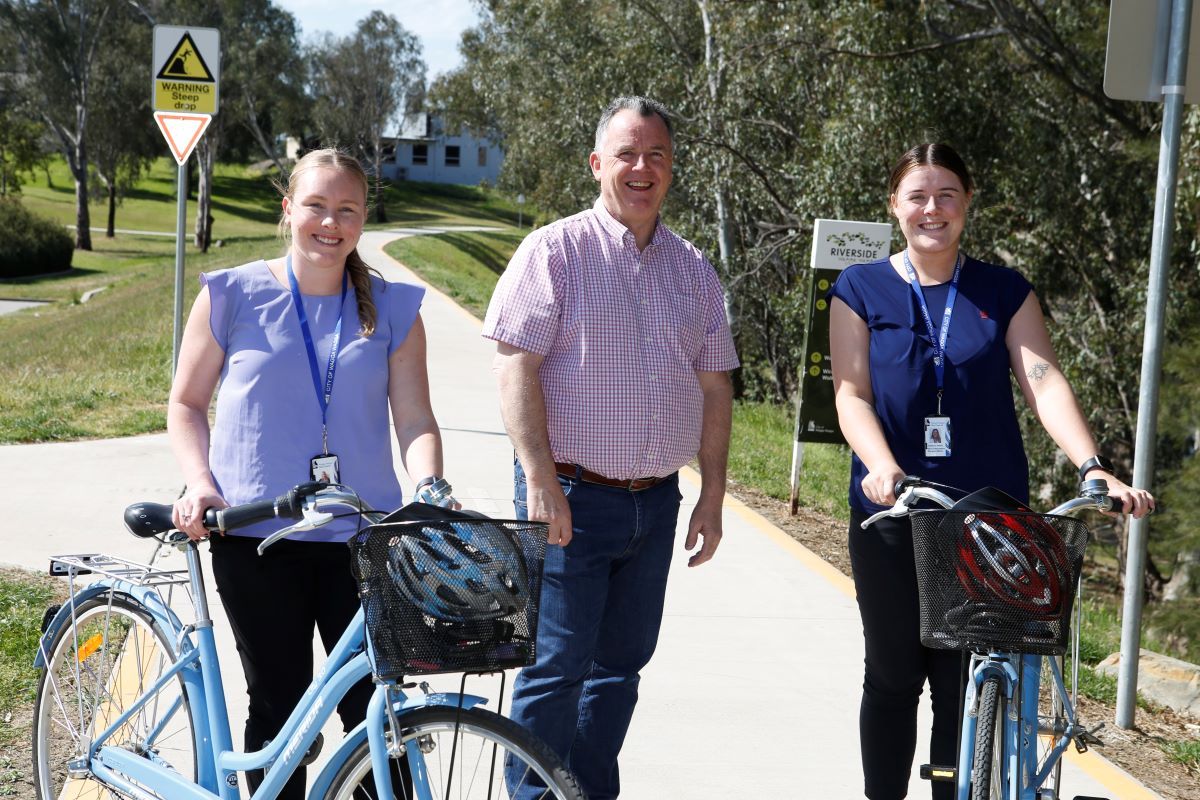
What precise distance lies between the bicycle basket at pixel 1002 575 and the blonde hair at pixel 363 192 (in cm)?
143

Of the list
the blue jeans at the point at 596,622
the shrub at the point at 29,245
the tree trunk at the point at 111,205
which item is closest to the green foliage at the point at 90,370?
the blue jeans at the point at 596,622

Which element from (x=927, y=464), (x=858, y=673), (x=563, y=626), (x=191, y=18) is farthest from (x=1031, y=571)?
(x=191, y=18)

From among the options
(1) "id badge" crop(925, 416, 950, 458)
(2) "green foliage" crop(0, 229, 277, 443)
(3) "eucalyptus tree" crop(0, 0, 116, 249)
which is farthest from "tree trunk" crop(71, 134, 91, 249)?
(1) "id badge" crop(925, 416, 950, 458)

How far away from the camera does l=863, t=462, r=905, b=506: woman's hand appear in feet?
10.5

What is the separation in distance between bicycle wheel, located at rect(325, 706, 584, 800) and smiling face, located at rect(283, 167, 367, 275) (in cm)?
122

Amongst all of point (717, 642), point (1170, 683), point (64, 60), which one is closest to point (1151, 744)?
point (1170, 683)

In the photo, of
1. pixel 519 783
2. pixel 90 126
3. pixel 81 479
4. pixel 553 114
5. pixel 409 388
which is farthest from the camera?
pixel 90 126

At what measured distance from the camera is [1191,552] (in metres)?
10.3

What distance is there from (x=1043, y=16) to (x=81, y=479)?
10.5m

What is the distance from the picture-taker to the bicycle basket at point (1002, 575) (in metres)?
2.83

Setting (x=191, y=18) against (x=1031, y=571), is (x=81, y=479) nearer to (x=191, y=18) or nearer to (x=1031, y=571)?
(x=1031, y=571)

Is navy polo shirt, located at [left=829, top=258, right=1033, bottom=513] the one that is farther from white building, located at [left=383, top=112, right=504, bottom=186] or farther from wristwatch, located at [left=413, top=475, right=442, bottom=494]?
white building, located at [left=383, top=112, right=504, bottom=186]

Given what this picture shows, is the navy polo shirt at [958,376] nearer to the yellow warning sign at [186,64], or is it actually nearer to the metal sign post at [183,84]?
the metal sign post at [183,84]

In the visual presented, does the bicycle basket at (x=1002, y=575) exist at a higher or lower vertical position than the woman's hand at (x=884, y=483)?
lower
